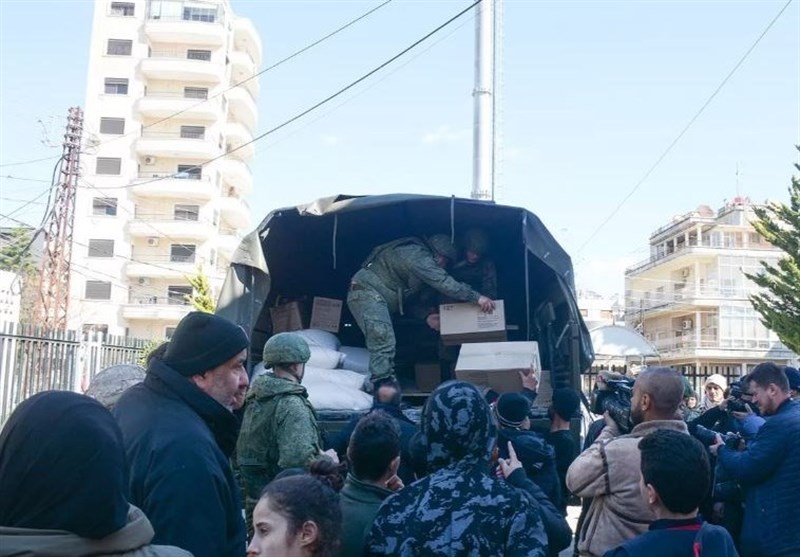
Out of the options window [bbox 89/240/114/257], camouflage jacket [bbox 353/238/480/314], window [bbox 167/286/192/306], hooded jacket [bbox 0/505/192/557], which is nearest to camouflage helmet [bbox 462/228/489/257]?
camouflage jacket [bbox 353/238/480/314]

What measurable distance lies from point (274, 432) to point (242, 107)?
48.0 meters

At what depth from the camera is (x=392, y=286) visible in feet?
20.5

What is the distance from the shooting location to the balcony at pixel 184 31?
45.7 meters

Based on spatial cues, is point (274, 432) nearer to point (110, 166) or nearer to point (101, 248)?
point (101, 248)

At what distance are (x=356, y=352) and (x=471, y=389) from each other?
4.09 meters

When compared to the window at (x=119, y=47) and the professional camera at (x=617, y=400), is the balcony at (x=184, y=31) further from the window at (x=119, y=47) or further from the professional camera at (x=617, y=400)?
the professional camera at (x=617, y=400)

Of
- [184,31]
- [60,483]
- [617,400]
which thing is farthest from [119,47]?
[60,483]

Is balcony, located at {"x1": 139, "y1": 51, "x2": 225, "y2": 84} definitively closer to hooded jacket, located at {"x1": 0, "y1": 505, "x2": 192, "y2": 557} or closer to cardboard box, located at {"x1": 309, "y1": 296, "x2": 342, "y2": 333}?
cardboard box, located at {"x1": 309, "y1": 296, "x2": 342, "y2": 333}

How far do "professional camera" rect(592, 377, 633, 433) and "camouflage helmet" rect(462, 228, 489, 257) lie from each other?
2175mm

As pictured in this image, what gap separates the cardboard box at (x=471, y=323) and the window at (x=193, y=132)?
43.0 meters

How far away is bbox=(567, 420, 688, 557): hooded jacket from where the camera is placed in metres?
3.08

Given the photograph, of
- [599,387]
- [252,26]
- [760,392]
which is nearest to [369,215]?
[599,387]

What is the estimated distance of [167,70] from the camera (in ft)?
148

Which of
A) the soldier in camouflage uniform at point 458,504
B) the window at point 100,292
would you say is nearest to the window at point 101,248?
the window at point 100,292
